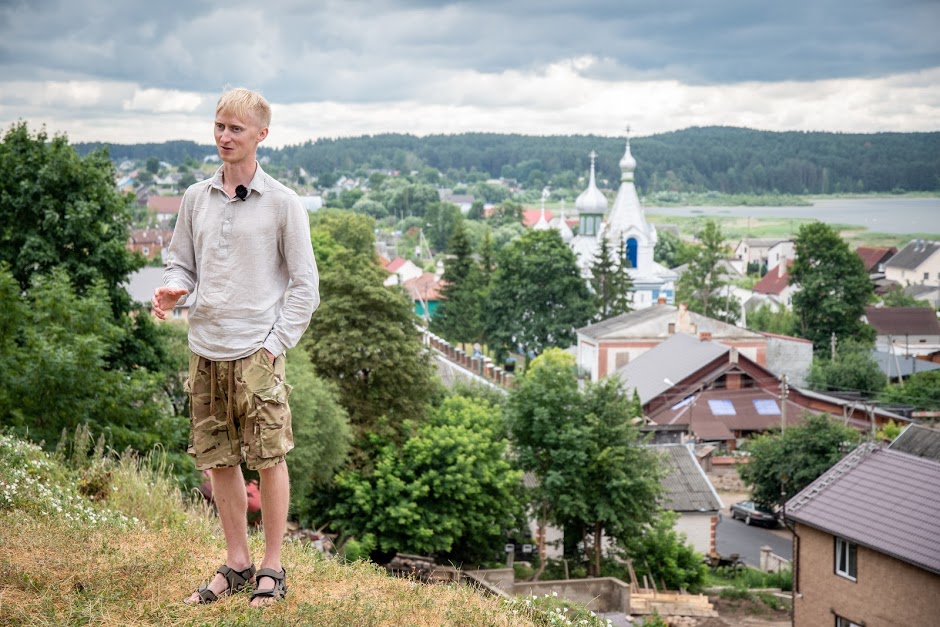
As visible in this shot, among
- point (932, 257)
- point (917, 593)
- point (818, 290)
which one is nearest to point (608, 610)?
point (917, 593)

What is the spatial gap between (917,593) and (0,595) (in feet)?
55.0

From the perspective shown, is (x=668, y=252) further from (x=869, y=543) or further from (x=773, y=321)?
(x=869, y=543)

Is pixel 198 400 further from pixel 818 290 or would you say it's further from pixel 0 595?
pixel 818 290

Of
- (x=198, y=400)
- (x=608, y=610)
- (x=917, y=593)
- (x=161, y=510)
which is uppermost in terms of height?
(x=198, y=400)

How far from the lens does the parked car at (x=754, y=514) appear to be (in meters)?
36.2

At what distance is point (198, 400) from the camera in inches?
216

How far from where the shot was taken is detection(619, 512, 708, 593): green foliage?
89.6 feet

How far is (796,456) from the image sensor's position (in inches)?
1289

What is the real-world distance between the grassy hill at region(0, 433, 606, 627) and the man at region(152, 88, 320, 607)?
11.0 inches

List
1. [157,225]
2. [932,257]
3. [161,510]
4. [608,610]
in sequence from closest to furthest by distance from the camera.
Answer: [161,510] → [608,610] → [932,257] → [157,225]

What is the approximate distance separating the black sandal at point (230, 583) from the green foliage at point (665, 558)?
22314mm

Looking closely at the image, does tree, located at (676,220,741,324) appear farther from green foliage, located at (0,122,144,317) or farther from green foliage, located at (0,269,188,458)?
green foliage, located at (0,269,188,458)

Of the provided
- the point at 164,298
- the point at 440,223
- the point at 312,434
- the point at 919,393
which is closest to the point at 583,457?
the point at 312,434

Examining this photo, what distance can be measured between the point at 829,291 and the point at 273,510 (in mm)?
66479
